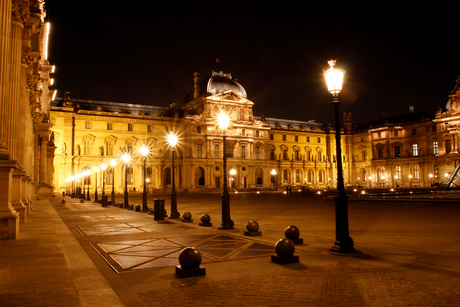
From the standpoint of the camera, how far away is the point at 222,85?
8056cm

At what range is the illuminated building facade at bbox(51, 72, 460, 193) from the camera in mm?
67812

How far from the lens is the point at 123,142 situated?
71312 millimetres

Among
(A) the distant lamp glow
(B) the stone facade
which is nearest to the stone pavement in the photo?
(B) the stone facade

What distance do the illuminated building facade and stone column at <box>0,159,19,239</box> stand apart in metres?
55.6

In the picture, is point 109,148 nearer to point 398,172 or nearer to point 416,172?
point 398,172

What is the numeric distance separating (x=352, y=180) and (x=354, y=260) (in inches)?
3692

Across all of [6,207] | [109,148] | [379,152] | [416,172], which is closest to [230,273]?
[6,207]

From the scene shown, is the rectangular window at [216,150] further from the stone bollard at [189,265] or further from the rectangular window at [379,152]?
the stone bollard at [189,265]

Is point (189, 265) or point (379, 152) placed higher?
point (379, 152)

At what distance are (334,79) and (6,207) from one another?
8947mm

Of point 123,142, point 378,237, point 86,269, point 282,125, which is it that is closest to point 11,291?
point 86,269

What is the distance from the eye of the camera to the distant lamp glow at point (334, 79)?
997 centimetres

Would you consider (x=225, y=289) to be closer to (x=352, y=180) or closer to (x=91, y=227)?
(x=91, y=227)

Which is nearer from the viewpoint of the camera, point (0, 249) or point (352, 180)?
point (0, 249)
